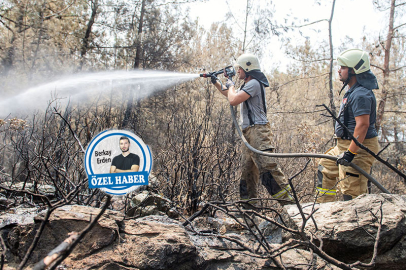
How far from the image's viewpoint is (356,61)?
3273 millimetres

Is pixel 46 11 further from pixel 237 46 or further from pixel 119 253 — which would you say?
pixel 119 253

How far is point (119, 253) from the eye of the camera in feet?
5.71

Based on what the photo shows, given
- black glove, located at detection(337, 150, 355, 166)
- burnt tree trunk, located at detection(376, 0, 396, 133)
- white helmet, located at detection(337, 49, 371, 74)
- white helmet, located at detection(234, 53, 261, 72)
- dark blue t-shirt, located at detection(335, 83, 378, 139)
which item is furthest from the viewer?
burnt tree trunk, located at detection(376, 0, 396, 133)

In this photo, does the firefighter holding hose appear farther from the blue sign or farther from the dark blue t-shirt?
the blue sign

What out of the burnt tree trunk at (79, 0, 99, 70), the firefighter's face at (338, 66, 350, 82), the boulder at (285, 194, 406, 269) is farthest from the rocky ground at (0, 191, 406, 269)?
the burnt tree trunk at (79, 0, 99, 70)

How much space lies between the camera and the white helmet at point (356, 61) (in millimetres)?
3256

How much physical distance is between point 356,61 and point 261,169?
1.61 meters

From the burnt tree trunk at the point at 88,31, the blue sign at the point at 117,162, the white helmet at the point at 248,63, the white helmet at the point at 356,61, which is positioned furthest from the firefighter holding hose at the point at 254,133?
the burnt tree trunk at the point at 88,31

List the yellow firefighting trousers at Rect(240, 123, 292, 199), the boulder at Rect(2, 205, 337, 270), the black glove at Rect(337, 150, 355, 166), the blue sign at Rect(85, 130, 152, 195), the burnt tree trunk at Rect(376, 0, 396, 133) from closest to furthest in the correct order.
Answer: the blue sign at Rect(85, 130, 152, 195) → the boulder at Rect(2, 205, 337, 270) → the black glove at Rect(337, 150, 355, 166) → the yellow firefighting trousers at Rect(240, 123, 292, 199) → the burnt tree trunk at Rect(376, 0, 396, 133)

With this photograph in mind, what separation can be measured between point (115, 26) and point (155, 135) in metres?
4.55

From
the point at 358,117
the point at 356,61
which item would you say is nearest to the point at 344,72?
the point at 356,61

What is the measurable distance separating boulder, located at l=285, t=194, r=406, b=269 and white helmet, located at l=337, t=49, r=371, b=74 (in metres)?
1.38

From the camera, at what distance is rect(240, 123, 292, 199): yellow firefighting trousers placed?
358 centimetres

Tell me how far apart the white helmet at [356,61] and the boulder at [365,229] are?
1.38 meters
